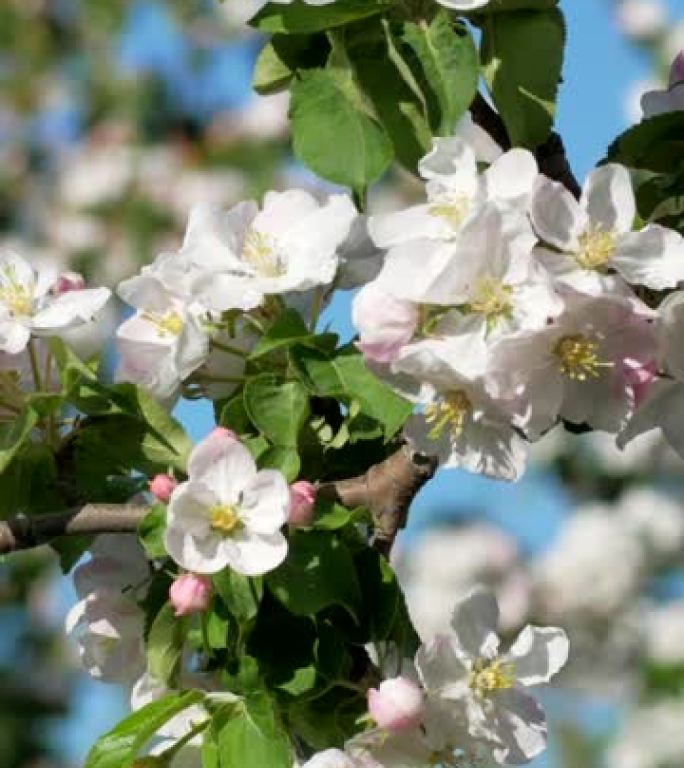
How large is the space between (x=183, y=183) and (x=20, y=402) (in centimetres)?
364

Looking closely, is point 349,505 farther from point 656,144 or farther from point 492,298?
point 656,144

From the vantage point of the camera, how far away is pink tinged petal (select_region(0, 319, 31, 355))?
1.29m

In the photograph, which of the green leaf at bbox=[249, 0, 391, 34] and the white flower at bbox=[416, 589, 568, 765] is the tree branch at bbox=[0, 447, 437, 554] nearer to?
the white flower at bbox=[416, 589, 568, 765]

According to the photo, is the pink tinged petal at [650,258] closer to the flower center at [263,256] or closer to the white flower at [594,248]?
the white flower at [594,248]

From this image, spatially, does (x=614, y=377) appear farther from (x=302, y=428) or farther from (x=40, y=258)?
(x=40, y=258)

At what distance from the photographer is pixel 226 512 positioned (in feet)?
3.96

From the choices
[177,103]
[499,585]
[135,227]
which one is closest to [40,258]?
[135,227]

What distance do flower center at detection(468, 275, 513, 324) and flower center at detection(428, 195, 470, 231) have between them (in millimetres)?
59

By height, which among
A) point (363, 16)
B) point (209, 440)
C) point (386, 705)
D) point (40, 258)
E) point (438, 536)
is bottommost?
point (438, 536)

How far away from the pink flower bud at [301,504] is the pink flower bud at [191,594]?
2.4 inches

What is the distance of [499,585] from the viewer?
15.4ft

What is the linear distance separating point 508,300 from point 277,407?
0.56 feet

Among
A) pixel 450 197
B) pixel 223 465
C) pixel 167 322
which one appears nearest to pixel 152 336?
pixel 167 322

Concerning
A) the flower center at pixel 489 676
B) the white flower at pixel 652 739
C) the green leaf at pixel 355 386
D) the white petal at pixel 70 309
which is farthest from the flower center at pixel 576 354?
the white flower at pixel 652 739
